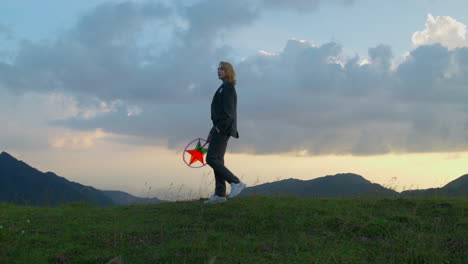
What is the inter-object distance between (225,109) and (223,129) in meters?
0.40

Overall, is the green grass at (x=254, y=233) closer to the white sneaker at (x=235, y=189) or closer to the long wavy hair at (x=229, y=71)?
the white sneaker at (x=235, y=189)

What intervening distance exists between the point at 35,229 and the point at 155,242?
2.42 meters

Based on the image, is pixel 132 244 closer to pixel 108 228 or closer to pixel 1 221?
pixel 108 228

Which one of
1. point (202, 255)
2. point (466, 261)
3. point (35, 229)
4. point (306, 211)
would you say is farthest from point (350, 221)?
point (35, 229)

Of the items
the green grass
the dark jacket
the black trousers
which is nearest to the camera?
the green grass

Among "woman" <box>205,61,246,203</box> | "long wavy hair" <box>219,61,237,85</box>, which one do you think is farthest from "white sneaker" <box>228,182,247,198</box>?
"long wavy hair" <box>219,61,237,85</box>

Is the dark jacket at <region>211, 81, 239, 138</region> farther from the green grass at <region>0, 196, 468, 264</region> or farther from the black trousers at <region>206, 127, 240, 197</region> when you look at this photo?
the green grass at <region>0, 196, 468, 264</region>

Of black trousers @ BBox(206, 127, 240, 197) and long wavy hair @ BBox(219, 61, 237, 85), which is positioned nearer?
black trousers @ BBox(206, 127, 240, 197)

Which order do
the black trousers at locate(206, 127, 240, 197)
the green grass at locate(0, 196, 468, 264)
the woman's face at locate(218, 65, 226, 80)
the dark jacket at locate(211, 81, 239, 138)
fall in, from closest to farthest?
the green grass at locate(0, 196, 468, 264), the dark jacket at locate(211, 81, 239, 138), the black trousers at locate(206, 127, 240, 197), the woman's face at locate(218, 65, 226, 80)

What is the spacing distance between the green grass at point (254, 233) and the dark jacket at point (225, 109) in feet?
4.78

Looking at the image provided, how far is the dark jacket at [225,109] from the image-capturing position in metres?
7.84

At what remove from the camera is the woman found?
310 inches

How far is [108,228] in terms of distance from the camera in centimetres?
652

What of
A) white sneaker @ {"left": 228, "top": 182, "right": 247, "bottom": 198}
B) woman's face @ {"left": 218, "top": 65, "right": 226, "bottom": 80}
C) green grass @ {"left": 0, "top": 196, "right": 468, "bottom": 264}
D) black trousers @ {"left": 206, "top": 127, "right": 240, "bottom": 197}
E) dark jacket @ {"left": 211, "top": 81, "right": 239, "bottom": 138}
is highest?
woman's face @ {"left": 218, "top": 65, "right": 226, "bottom": 80}
